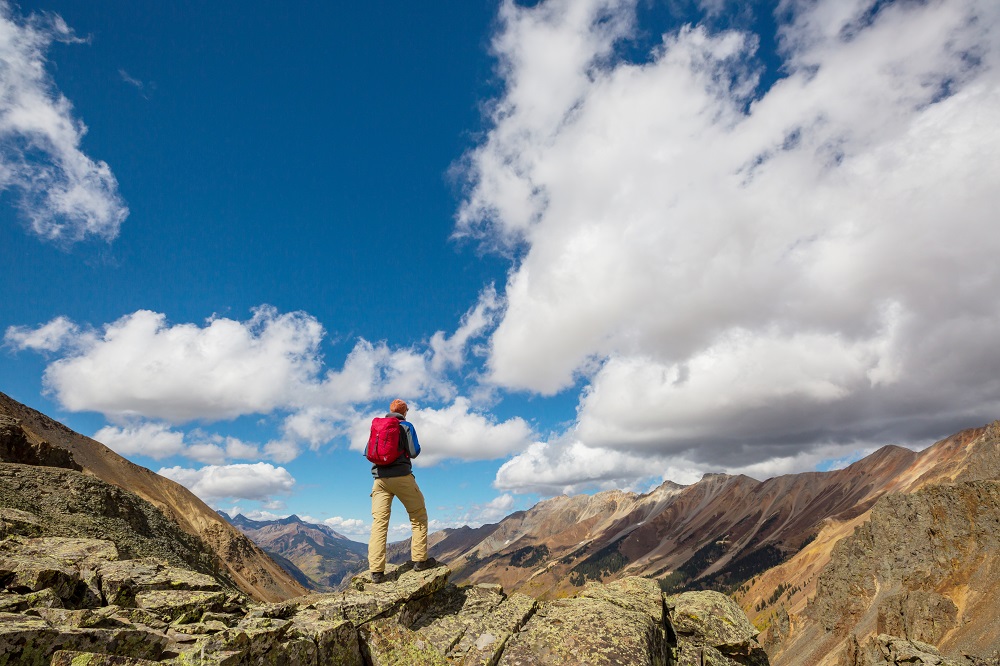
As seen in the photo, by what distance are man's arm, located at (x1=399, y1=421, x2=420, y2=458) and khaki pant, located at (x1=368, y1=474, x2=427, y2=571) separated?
91 cm

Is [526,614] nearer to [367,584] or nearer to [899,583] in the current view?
[367,584]

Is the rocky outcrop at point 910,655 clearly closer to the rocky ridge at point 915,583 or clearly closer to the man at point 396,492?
the man at point 396,492

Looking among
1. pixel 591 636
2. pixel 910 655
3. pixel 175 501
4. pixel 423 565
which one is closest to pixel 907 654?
pixel 910 655

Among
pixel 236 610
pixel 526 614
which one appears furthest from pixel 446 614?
pixel 236 610

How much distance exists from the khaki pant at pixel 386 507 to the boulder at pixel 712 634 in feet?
29.9

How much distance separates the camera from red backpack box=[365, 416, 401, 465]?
52.6 ft

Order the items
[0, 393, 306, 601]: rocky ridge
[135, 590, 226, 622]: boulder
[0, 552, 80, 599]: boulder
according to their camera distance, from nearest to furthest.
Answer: [0, 552, 80, 599]: boulder < [135, 590, 226, 622]: boulder < [0, 393, 306, 601]: rocky ridge

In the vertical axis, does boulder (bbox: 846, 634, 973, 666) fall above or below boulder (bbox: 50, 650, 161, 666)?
below

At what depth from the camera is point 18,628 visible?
27.7ft

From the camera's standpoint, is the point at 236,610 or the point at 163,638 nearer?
the point at 163,638

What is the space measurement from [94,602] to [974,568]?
195 metres

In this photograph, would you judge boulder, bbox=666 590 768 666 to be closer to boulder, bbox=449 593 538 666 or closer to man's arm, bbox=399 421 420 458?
boulder, bbox=449 593 538 666

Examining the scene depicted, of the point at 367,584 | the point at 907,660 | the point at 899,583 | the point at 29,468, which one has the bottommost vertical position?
the point at 899,583

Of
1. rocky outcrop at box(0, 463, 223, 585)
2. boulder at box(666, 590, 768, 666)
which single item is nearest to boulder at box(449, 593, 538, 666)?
boulder at box(666, 590, 768, 666)
